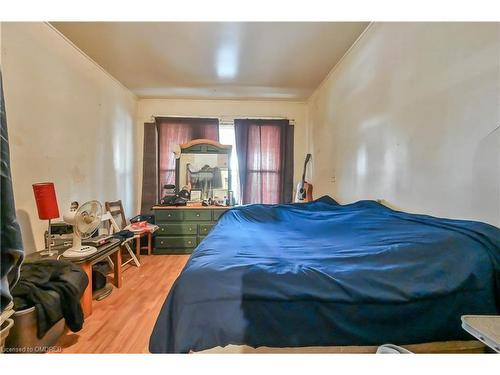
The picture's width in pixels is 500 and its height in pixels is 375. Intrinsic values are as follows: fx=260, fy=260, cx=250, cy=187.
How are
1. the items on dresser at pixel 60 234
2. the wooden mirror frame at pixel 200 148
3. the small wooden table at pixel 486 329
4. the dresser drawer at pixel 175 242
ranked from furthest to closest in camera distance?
1. the wooden mirror frame at pixel 200 148
2. the dresser drawer at pixel 175 242
3. the items on dresser at pixel 60 234
4. the small wooden table at pixel 486 329

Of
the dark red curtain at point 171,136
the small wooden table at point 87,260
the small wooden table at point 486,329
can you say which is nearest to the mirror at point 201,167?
the dark red curtain at point 171,136

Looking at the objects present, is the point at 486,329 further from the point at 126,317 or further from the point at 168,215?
the point at 168,215

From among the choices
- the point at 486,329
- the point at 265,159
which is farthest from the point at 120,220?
the point at 486,329

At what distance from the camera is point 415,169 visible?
177 centimetres

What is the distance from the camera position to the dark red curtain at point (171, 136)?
4289 millimetres

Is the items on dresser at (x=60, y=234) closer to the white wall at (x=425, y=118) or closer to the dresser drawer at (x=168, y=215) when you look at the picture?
the dresser drawer at (x=168, y=215)

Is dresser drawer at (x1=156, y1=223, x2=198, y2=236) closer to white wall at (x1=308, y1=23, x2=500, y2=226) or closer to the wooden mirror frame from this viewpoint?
the wooden mirror frame

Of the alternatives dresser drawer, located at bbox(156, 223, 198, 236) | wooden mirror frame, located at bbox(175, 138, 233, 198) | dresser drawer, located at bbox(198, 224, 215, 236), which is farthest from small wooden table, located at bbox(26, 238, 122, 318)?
wooden mirror frame, located at bbox(175, 138, 233, 198)

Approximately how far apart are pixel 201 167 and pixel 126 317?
2.60 metres

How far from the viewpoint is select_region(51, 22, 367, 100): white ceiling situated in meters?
2.31

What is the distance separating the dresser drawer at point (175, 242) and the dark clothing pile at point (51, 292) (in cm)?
194

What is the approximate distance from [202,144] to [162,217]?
1326mm

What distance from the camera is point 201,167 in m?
4.25

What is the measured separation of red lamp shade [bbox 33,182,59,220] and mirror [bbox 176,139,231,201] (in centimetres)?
229
